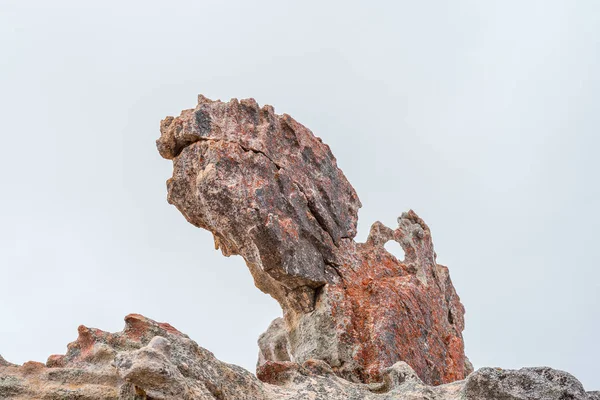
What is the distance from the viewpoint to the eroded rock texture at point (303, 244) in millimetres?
11953

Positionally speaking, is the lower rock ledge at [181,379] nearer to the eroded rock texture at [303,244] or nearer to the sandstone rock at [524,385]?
the sandstone rock at [524,385]

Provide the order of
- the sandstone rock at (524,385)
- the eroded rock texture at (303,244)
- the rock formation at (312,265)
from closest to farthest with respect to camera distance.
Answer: the sandstone rock at (524,385)
the rock formation at (312,265)
the eroded rock texture at (303,244)

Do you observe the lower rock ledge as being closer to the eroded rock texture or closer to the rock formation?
the rock formation

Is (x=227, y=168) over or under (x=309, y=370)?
over

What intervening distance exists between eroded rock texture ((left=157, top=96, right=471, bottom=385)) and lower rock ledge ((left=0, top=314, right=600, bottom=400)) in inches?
97.3

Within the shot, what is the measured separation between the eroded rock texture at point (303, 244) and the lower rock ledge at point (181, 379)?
2.47 meters

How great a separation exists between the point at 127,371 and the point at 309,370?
11.2ft

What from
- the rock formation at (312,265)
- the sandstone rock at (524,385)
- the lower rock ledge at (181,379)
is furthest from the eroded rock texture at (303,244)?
the sandstone rock at (524,385)

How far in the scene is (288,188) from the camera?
42.3ft

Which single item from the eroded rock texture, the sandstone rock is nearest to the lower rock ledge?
the sandstone rock

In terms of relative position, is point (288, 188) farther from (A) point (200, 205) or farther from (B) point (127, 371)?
(B) point (127, 371)

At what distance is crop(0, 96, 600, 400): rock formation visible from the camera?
9.32m

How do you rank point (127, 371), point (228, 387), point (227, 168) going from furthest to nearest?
point (227, 168) → point (228, 387) → point (127, 371)

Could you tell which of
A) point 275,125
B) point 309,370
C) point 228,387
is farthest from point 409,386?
point 275,125
